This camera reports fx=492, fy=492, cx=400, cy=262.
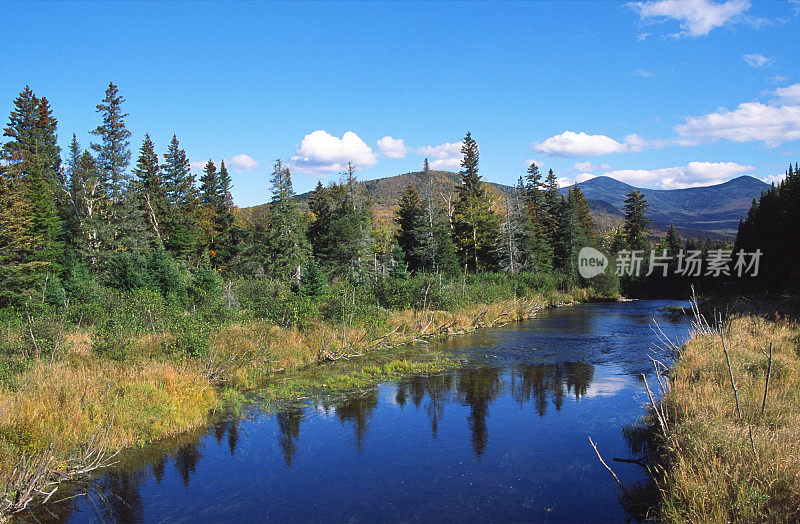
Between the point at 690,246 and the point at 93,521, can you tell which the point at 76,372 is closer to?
the point at 93,521

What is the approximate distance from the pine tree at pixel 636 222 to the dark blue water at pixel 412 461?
5576 cm

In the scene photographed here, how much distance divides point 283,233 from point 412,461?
30.4m

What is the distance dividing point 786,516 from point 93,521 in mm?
10564

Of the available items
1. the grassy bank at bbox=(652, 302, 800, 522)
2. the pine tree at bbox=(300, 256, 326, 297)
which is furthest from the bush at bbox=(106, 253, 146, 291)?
the grassy bank at bbox=(652, 302, 800, 522)

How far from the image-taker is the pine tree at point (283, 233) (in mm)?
38844

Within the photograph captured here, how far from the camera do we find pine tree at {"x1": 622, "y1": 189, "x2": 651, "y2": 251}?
68438 millimetres

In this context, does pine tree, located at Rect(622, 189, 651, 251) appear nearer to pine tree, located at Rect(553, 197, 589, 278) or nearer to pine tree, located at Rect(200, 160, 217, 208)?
pine tree, located at Rect(553, 197, 589, 278)

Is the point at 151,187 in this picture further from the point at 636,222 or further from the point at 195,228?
the point at 636,222

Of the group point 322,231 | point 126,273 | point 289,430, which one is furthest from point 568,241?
point 289,430

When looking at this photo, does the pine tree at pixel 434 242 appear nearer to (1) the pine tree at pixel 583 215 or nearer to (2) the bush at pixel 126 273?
(1) the pine tree at pixel 583 215

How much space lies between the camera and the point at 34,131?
1577 inches

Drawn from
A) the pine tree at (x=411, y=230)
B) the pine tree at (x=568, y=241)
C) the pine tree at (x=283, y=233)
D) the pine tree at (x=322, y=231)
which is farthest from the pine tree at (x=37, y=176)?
the pine tree at (x=568, y=241)

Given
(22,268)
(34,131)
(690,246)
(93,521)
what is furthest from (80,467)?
(690,246)

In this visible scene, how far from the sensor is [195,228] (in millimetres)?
52031
